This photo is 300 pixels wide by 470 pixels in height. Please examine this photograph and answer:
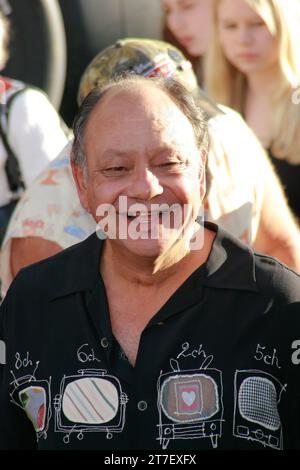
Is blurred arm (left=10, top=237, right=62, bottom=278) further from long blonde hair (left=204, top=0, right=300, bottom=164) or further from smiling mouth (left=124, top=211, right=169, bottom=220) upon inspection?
long blonde hair (left=204, top=0, right=300, bottom=164)

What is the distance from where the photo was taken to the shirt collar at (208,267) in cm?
193

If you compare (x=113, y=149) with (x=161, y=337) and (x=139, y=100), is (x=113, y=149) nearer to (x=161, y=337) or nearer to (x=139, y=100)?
(x=139, y=100)

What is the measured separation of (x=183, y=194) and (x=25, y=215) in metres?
0.85

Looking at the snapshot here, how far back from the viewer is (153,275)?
6.48ft

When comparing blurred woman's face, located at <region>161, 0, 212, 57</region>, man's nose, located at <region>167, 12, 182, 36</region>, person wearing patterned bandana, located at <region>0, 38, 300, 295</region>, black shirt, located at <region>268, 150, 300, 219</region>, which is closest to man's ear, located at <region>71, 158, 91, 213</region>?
person wearing patterned bandana, located at <region>0, 38, 300, 295</region>

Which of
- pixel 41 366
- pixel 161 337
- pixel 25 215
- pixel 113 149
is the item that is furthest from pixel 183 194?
pixel 25 215

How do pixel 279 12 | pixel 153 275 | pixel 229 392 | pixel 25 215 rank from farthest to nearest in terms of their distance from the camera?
1. pixel 279 12
2. pixel 25 215
3. pixel 153 275
4. pixel 229 392

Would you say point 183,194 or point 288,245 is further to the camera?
point 288,245

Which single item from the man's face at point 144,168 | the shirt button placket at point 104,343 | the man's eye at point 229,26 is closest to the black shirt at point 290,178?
the man's eye at point 229,26

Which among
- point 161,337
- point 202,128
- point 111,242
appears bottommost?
point 161,337

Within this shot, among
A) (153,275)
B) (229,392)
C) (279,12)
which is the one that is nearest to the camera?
(229,392)

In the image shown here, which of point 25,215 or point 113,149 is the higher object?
point 113,149

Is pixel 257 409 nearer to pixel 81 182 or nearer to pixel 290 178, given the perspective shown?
pixel 81 182

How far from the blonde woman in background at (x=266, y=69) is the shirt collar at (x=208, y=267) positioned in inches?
77.4
